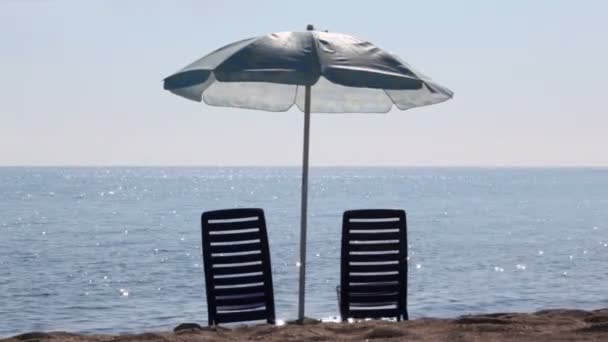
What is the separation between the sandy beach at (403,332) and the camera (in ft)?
25.6

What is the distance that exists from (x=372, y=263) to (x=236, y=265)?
1.12 metres

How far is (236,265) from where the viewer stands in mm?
8781

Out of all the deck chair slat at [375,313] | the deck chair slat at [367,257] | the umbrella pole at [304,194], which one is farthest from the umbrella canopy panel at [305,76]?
the deck chair slat at [375,313]

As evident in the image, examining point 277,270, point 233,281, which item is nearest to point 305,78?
point 233,281

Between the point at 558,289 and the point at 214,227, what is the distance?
595 inches

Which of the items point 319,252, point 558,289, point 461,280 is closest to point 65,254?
point 319,252

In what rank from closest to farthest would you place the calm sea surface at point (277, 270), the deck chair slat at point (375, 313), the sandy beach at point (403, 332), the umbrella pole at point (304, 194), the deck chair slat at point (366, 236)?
1. the sandy beach at point (403, 332)
2. the umbrella pole at point (304, 194)
3. the deck chair slat at point (366, 236)
4. the deck chair slat at point (375, 313)
5. the calm sea surface at point (277, 270)

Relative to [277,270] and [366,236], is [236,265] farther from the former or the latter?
[277,270]

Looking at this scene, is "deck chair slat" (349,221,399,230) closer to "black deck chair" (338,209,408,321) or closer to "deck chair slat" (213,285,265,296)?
"black deck chair" (338,209,408,321)

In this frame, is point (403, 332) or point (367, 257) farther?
point (367, 257)

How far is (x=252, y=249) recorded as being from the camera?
879 cm

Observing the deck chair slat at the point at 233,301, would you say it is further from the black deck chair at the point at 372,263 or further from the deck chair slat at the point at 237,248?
the black deck chair at the point at 372,263

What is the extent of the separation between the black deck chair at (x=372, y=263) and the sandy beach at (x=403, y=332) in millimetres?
441

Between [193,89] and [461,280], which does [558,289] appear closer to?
[461,280]
